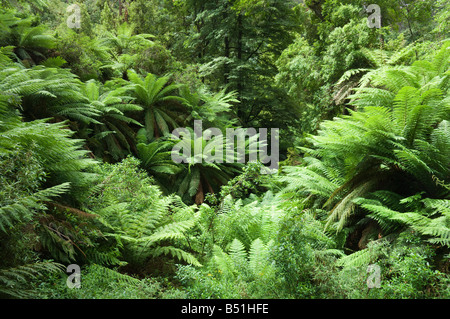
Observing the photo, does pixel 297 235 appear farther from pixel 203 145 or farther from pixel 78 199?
pixel 203 145

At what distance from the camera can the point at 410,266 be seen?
228 centimetres

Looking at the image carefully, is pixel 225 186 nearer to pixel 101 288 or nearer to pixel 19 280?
pixel 101 288

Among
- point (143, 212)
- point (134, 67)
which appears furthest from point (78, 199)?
point (134, 67)

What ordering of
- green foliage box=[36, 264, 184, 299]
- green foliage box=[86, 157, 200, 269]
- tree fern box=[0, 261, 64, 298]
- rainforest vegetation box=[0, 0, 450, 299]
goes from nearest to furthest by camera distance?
1. tree fern box=[0, 261, 64, 298]
2. green foliage box=[36, 264, 184, 299]
3. rainforest vegetation box=[0, 0, 450, 299]
4. green foliage box=[86, 157, 200, 269]

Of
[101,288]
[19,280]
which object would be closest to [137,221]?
[101,288]

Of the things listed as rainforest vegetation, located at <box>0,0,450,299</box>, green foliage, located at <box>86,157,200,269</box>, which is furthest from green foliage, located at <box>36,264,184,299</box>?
green foliage, located at <box>86,157,200,269</box>

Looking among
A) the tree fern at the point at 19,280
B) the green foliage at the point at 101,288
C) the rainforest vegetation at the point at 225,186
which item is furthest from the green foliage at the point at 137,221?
the tree fern at the point at 19,280

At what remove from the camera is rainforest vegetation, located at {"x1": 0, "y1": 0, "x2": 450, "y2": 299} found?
7.45ft

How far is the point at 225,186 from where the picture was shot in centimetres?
353

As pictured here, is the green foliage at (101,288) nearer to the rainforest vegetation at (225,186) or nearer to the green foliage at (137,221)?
the rainforest vegetation at (225,186)

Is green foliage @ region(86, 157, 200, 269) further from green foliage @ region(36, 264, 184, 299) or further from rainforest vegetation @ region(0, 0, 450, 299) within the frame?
green foliage @ region(36, 264, 184, 299)

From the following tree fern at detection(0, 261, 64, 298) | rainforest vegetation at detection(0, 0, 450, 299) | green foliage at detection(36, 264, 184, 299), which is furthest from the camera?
rainforest vegetation at detection(0, 0, 450, 299)

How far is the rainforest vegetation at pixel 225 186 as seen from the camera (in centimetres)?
227

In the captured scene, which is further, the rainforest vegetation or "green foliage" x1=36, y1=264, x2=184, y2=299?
the rainforest vegetation
